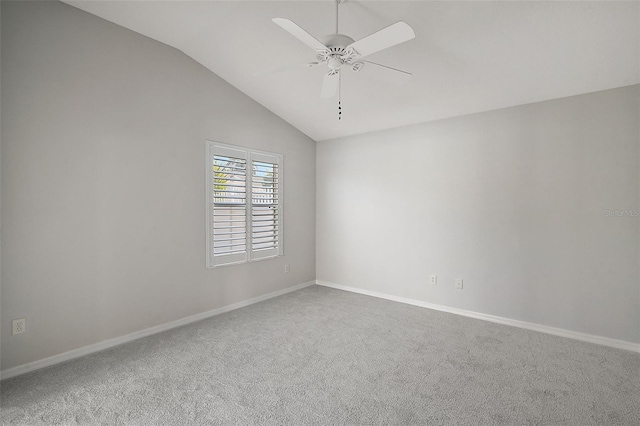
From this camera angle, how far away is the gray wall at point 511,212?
2.88 m

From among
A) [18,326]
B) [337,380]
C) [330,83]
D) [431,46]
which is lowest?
[337,380]

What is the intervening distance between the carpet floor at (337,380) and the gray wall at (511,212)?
17.2 inches

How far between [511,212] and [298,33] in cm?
290

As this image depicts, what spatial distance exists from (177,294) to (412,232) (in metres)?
2.94

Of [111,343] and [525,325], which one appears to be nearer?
[111,343]

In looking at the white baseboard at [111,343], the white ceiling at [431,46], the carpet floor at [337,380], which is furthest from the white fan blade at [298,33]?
the white baseboard at [111,343]

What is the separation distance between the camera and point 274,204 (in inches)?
175

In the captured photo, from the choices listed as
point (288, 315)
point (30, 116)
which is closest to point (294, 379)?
point (288, 315)

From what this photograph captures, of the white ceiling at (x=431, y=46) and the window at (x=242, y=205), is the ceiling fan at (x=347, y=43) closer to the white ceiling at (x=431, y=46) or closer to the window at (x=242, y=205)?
the white ceiling at (x=431, y=46)

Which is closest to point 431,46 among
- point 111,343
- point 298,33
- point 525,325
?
point 298,33

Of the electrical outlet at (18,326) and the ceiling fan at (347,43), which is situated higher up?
the ceiling fan at (347,43)

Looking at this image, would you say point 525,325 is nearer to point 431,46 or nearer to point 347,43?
point 431,46

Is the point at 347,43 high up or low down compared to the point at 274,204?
up

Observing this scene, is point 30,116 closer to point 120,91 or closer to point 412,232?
point 120,91
